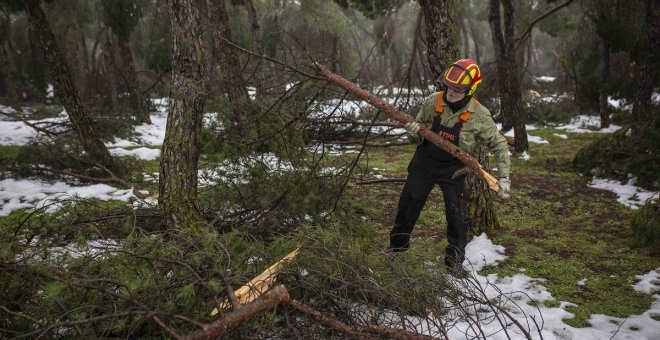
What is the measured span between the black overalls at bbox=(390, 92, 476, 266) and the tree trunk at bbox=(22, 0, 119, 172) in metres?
5.33

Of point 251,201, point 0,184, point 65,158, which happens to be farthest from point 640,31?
point 0,184

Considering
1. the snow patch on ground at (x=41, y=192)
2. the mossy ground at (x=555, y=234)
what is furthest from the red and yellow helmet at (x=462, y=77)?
the snow patch on ground at (x=41, y=192)

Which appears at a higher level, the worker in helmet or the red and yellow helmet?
the red and yellow helmet

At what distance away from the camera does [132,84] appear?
12508mm

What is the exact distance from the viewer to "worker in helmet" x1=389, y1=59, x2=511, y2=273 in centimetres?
358

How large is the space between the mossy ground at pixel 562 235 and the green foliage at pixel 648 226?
12 centimetres

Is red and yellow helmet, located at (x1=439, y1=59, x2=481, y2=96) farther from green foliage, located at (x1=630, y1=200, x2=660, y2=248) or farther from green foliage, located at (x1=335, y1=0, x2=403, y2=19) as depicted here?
green foliage, located at (x1=335, y1=0, x2=403, y2=19)

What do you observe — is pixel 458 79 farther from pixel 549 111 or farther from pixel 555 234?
pixel 549 111

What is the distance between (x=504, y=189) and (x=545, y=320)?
108 cm

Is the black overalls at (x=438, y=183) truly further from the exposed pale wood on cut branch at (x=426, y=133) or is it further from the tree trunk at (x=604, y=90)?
the tree trunk at (x=604, y=90)

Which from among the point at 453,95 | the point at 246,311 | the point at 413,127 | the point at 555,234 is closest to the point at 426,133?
the point at 413,127

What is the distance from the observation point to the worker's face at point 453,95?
3633mm

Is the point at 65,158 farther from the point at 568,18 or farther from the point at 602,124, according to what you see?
the point at 568,18

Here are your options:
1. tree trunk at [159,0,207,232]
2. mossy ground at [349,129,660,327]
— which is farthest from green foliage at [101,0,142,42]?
tree trunk at [159,0,207,232]
